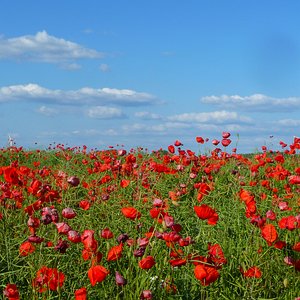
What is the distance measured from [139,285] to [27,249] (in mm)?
581

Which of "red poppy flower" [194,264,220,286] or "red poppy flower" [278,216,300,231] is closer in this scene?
"red poppy flower" [194,264,220,286]

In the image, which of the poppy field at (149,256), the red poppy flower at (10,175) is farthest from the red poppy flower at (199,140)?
the red poppy flower at (10,175)

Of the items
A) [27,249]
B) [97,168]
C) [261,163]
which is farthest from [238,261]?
[97,168]

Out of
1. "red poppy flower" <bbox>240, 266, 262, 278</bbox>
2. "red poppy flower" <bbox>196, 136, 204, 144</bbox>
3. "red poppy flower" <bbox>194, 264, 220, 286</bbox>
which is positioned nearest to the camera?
"red poppy flower" <bbox>194, 264, 220, 286</bbox>

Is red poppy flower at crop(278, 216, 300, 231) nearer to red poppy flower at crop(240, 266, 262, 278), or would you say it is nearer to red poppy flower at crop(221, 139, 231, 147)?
red poppy flower at crop(240, 266, 262, 278)

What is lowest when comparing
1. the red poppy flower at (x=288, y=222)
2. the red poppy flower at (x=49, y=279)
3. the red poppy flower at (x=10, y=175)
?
the red poppy flower at (x=49, y=279)

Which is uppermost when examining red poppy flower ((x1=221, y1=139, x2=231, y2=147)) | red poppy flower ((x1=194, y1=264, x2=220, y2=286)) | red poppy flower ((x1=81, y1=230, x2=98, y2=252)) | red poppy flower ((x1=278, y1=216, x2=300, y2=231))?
red poppy flower ((x1=221, y1=139, x2=231, y2=147))

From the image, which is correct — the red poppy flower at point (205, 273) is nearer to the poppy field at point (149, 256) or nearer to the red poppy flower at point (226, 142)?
the poppy field at point (149, 256)

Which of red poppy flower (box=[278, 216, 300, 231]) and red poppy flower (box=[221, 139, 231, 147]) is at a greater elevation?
red poppy flower (box=[221, 139, 231, 147])

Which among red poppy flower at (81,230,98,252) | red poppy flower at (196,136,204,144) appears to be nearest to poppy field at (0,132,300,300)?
red poppy flower at (81,230,98,252)

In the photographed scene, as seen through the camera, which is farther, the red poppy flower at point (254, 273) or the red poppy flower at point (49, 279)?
the red poppy flower at point (254, 273)

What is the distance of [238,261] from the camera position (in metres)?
3.33

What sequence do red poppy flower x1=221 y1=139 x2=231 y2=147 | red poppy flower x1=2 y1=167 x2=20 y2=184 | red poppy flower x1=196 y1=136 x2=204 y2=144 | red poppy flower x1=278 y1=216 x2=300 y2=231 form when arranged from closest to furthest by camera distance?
red poppy flower x1=278 y1=216 x2=300 y2=231 → red poppy flower x1=2 y1=167 x2=20 y2=184 → red poppy flower x1=221 y1=139 x2=231 y2=147 → red poppy flower x1=196 y1=136 x2=204 y2=144

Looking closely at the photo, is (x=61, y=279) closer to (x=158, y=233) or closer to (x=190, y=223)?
(x=158, y=233)
